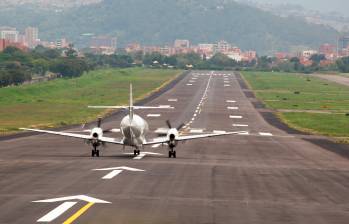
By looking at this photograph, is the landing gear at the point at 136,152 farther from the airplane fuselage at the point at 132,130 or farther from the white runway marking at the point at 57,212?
the white runway marking at the point at 57,212

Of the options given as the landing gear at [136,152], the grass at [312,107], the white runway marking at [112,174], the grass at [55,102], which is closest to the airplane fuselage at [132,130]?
the landing gear at [136,152]

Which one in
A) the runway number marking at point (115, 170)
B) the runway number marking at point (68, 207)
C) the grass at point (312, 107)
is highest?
the runway number marking at point (68, 207)

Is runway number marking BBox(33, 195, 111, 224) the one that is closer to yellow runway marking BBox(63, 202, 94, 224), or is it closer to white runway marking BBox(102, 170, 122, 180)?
yellow runway marking BBox(63, 202, 94, 224)

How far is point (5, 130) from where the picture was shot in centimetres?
8406

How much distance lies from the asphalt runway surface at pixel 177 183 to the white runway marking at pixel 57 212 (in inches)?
1.2

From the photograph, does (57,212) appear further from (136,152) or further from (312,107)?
(312,107)

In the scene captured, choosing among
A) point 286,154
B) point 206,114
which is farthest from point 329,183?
point 206,114

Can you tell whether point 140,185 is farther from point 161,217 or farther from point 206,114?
point 206,114

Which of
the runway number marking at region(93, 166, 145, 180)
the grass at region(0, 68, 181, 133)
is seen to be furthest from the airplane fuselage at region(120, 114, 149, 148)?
the grass at region(0, 68, 181, 133)

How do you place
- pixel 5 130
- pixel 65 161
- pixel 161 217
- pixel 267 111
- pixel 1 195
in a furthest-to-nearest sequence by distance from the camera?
pixel 267 111
pixel 5 130
pixel 65 161
pixel 1 195
pixel 161 217

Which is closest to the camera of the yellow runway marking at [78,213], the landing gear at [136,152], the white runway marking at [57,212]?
the yellow runway marking at [78,213]

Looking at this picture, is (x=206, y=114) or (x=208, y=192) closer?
(x=208, y=192)

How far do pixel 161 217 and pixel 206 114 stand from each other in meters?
90.2

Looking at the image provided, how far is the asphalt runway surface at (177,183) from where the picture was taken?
27469 millimetres
